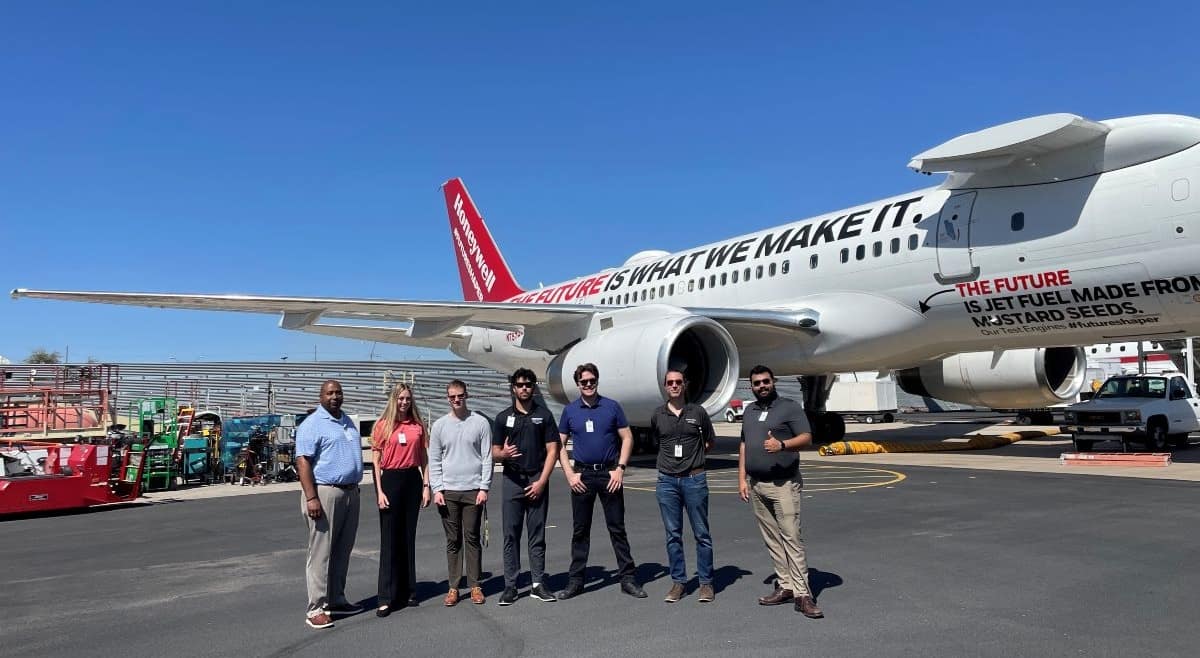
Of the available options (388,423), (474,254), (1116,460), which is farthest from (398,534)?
(474,254)

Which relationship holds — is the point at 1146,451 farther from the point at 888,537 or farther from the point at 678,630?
the point at 678,630

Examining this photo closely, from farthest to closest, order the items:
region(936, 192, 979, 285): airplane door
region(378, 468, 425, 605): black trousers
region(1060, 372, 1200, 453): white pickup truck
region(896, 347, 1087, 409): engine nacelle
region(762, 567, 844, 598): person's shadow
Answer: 1. region(896, 347, 1087, 409): engine nacelle
2. region(1060, 372, 1200, 453): white pickup truck
3. region(936, 192, 979, 285): airplane door
4. region(762, 567, 844, 598): person's shadow
5. region(378, 468, 425, 605): black trousers

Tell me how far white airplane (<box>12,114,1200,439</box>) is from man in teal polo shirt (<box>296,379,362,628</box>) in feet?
23.9

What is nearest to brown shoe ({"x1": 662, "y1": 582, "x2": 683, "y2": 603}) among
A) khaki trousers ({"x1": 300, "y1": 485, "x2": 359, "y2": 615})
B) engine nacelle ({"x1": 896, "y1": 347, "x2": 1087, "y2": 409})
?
khaki trousers ({"x1": 300, "y1": 485, "x2": 359, "y2": 615})

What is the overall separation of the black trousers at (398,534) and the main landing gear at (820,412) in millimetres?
14100

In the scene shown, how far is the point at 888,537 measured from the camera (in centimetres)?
725

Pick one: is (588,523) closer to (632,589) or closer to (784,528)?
(632,589)

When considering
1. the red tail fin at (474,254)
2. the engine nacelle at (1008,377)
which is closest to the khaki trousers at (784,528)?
the engine nacelle at (1008,377)

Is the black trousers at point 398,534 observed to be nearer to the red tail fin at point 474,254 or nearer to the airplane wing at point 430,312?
the airplane wing at point 430,312

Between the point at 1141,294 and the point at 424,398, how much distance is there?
24.8 meters

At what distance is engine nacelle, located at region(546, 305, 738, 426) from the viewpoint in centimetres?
1261

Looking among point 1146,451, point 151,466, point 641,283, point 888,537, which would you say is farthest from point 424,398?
point 888,537

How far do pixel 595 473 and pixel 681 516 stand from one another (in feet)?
2.04

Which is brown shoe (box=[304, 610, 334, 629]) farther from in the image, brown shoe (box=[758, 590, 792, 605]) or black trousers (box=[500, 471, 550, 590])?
brown shoe (box=[758, 590, 792, 605])
